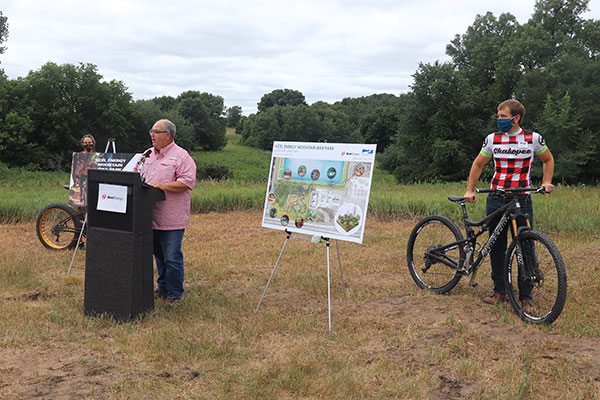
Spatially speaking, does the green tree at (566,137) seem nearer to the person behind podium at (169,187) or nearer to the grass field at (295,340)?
the grass field at (295,340)

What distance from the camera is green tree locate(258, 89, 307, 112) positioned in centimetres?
10175

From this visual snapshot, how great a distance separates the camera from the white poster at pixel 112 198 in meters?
4.71

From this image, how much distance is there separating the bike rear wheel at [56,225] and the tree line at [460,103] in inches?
1144

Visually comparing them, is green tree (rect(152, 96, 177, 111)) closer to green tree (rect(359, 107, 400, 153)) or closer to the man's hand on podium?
green tree (rect(359, 107, 400, 153))

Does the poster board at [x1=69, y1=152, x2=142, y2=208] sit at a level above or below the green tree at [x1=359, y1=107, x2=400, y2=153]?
below

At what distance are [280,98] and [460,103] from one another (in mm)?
65551

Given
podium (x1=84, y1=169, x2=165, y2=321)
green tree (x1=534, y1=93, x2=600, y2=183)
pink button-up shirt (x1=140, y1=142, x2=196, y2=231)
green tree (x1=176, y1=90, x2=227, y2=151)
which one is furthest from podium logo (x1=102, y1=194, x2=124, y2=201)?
green tree (x1=176, y1=90, x2=227, y2=151)

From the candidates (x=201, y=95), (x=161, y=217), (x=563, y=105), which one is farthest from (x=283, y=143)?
(x=201, y=95)

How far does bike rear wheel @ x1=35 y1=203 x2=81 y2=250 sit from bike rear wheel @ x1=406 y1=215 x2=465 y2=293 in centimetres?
530

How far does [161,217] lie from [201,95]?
90036 mm

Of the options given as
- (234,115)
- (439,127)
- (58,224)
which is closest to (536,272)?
(58,224)

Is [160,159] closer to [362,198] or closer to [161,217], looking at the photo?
[161,217]

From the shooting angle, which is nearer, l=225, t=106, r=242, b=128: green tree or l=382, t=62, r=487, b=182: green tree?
l=382, t=62, r=487, b=182: green tree

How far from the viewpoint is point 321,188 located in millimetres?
5152
